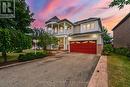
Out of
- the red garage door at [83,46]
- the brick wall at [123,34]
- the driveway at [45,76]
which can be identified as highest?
the brick wall at [123,34]

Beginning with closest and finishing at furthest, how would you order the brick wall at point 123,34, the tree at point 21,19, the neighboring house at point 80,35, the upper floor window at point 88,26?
the tree at point 21,19
the brick wall at point 123,34
the neighboring house at point 80,35
the upper floor window at point 88,26

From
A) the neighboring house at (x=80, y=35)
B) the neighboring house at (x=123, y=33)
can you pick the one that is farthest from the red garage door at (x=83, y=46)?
the neighboring house at (x=123, y=33)

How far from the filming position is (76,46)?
3612 cm

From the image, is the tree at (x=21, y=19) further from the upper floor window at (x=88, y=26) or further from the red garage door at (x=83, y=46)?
the upper floor window at (x=88, y=26)

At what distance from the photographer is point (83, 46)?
1357 inches

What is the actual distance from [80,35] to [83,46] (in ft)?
7.96

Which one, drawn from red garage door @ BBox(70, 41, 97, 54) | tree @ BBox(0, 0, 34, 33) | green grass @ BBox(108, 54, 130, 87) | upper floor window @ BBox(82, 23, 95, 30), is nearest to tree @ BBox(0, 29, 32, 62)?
tree @ BBox(0, 0, 34, 33)

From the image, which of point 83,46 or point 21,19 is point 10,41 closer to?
point 21,19

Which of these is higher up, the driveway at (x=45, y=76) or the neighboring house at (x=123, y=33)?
the neighboring house at (x=123, y=33)

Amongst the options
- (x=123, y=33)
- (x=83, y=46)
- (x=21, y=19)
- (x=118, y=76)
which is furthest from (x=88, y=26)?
(x=118, y=76)

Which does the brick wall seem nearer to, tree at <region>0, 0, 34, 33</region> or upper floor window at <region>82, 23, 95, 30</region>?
upper floor window at <region>82, 23, 95, 30</region>

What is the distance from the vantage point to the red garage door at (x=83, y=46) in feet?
107

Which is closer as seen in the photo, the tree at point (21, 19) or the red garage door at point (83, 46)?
the tree at point (21, 19)

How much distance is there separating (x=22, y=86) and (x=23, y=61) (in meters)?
11.0
